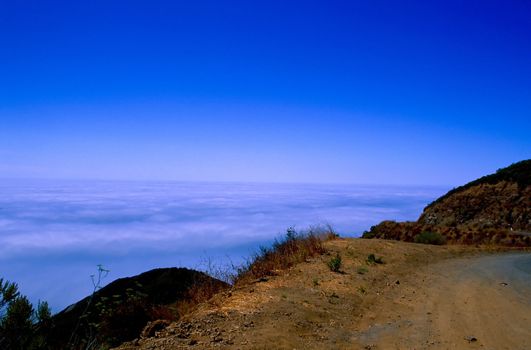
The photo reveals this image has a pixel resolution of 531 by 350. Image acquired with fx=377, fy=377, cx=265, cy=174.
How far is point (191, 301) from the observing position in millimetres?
10055

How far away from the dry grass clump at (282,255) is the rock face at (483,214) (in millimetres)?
13520

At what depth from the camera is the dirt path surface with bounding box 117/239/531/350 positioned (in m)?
6.23

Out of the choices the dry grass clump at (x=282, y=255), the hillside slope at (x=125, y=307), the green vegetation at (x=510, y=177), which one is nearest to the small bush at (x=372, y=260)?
the dry grass clump at (x=282, y=255)

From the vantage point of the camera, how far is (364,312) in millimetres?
8273

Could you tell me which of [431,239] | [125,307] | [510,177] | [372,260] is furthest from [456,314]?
[510,177]

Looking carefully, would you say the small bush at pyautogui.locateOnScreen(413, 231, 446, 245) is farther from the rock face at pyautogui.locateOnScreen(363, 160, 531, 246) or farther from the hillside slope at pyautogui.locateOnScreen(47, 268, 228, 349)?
the hillside slope at pyautogui.locateOnScreen(47, 268, 228, 349)

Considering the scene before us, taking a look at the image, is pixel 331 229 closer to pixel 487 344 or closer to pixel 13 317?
pixel 487 344

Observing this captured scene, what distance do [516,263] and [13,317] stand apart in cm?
1742

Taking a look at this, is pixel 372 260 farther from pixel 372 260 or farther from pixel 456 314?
pixel 456 314

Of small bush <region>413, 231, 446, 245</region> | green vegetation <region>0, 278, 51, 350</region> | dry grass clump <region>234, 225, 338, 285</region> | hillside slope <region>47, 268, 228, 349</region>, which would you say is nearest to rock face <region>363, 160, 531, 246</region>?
small bush <region>413, 231, 446, 245</region>

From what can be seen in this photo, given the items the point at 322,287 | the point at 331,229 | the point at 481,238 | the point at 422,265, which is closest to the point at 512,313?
the point at 322,287

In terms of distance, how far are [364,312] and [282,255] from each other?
6139 mm

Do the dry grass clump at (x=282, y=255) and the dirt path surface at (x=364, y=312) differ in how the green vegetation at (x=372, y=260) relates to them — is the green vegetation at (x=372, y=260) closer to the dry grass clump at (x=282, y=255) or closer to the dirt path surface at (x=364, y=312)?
the dirt path surface at (x=364, y=312)

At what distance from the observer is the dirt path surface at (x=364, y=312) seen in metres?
6.23
